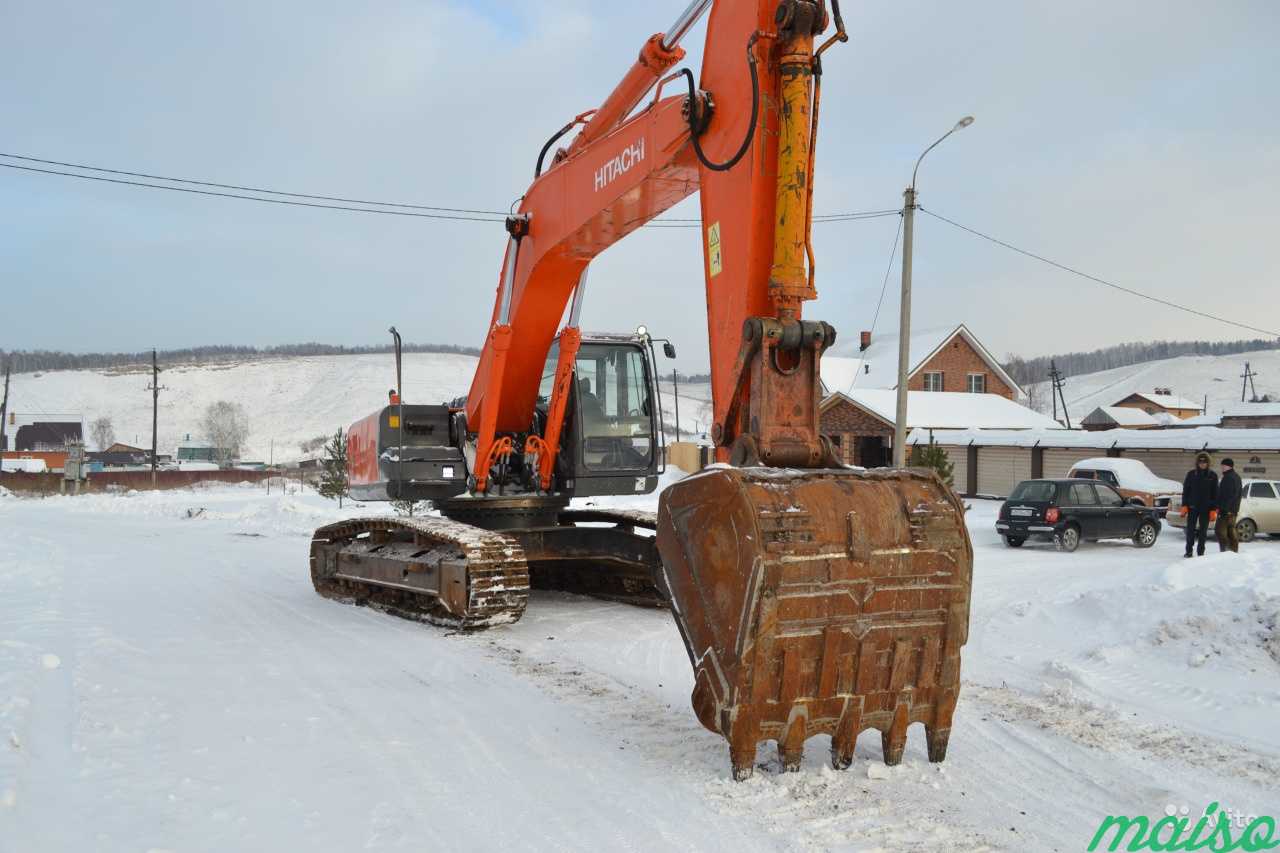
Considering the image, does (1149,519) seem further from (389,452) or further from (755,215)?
(755,215)

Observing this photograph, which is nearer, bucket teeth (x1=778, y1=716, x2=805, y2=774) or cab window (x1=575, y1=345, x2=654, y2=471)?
bucket teeth (x1=778, y1=716, x2=805, y2=774)

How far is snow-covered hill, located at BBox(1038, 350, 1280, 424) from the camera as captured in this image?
127 metres

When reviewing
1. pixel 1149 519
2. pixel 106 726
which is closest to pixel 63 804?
pixel 106 726

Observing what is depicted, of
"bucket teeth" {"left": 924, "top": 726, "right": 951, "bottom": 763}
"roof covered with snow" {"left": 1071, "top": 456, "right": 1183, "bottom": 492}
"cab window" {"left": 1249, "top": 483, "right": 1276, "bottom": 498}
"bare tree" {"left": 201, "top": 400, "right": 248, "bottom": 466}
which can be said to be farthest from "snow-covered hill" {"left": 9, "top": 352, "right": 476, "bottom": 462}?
"bucket teeth" {"left": 924, "top": 726, "right": 951, "bottom": 763}

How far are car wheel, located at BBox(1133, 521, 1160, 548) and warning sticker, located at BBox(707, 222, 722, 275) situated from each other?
53.4ft

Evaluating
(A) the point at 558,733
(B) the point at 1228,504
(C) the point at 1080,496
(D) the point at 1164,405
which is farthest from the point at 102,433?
(A) the point at 558,733

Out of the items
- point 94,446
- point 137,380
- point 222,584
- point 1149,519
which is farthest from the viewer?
point 137,380

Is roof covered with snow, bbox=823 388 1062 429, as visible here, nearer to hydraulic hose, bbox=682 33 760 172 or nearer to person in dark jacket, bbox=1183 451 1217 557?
person in dark jacket, bbox=1183 451 1217 557

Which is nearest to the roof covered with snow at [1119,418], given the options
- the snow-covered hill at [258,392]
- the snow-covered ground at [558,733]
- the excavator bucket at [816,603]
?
the snow-covered hill at [258,392]

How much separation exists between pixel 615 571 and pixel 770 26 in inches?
248

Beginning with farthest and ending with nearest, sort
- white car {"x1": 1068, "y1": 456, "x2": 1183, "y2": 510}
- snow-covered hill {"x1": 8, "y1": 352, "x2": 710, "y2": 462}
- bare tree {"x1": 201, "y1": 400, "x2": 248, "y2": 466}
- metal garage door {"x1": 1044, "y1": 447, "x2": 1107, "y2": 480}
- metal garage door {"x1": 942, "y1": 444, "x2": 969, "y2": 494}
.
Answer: snow-covered hill {"x1": 8, "y1": 352, "x2": 710, "y2": 462} → bare tree {"x1": 201, "y1": 400, "x2": 248, "y2": 466} → metal garage door {"x1": 942, "y1": 444, "x2": 969, "y2": 494} → metal garage door {"x1": 1044, "y1": 447, "x2": 1107, "y2": 480} → white car {"x1": 1068, "y1": 456, "x2": 1183, "y2": 510}

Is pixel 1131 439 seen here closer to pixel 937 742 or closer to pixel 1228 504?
pixel 1228 504

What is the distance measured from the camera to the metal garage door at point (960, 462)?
3297 cm

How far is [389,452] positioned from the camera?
944 cm
